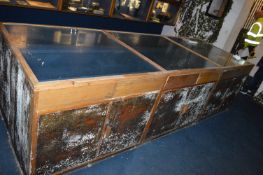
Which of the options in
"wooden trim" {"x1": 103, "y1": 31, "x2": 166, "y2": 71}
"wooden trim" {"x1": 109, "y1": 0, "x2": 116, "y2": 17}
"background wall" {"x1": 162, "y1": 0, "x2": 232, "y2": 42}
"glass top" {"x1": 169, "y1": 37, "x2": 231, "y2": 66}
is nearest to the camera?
"wooden trim" {"x1": 103, "y1": 31, "x2": 166, "y2": 71}

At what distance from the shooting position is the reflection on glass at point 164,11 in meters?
5.40

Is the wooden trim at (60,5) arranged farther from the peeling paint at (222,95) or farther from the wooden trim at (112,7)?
the peeling paint at (222,95)

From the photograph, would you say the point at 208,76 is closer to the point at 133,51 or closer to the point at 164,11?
the point at 133,51

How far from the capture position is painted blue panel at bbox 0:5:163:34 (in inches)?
140

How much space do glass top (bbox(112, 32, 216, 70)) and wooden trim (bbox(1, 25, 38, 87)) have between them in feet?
4.29

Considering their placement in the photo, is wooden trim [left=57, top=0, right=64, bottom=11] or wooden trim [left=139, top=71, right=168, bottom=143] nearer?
wooden trim [left=139, top=71, right=168, bottom=143]

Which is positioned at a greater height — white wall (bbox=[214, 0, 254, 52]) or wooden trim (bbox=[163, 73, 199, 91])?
white wall (bbox=[214, 0, 254, 52])

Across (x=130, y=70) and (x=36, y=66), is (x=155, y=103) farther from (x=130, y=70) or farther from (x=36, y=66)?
(x=36, y=66)

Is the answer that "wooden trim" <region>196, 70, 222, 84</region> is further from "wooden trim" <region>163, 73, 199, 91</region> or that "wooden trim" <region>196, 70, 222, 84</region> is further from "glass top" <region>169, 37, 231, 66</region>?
"glass top" <region>169, 37, 231, 66</region>

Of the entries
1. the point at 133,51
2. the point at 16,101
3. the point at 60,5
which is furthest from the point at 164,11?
the point at 16,101

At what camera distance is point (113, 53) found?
7.43 feet

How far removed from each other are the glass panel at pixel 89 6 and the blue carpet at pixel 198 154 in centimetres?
264

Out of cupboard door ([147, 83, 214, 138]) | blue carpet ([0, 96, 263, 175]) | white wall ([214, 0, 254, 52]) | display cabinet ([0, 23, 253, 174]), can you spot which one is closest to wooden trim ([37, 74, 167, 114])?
display cabinet ([0, 23, 253, 174])

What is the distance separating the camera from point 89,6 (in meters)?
4.50
